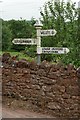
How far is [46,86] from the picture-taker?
6668 mm

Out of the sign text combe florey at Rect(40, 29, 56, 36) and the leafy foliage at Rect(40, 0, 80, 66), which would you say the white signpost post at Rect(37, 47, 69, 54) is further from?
the leafy foliage at Rect(40, 0, 80, 66)

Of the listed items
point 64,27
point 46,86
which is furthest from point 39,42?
point 64,27

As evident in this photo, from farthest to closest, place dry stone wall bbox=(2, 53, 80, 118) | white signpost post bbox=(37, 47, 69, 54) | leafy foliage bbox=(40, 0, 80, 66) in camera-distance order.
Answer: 1. leafy foliage bbox=(40, 0, 80, 66)
2. white signpost post bbox=(37, 47, 69, 54)
3. dry stone wall bbox=(2, 53, 80, 118)

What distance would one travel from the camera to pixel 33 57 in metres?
9.77

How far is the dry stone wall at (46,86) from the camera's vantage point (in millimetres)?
6355

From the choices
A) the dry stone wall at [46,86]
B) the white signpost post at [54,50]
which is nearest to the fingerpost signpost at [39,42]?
the white signpost post at [54,50]

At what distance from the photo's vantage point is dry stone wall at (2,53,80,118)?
6.36 meters

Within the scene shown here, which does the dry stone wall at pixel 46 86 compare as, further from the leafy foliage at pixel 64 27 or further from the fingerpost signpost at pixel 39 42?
the leafy foliage at pixel 64 27

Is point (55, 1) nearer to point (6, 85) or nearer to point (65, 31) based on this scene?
point (65, 31)

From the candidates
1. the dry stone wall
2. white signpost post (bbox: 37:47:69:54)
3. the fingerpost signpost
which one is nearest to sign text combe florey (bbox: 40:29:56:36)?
the fingerpost signpost

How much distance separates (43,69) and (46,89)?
1.24 feet

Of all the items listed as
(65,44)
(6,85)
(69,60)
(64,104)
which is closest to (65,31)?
(65,44)

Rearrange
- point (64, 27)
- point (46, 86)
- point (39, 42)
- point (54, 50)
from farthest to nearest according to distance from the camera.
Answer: point (64, 27) → point (39, 42) → point (54, 50) → point (46, 86)

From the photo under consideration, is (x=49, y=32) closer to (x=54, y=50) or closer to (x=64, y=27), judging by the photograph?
(x=54, y=50)
